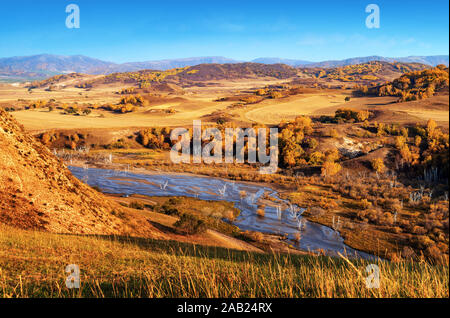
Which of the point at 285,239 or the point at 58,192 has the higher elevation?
the point at 58,192

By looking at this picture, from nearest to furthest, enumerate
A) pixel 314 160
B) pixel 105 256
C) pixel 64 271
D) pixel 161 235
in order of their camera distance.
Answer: pixel 64 271 < pixel 105 256 < pixel 161 235 < pixel 314 160

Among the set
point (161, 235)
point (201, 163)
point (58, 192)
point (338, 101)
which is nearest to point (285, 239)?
point (161, 235)

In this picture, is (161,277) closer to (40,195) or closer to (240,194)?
(40,195)

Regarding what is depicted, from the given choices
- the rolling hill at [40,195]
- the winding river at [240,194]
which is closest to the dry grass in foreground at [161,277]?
the rolling hill at [40,195]

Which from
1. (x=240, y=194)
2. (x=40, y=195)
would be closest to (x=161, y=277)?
(x=40, y=195)
